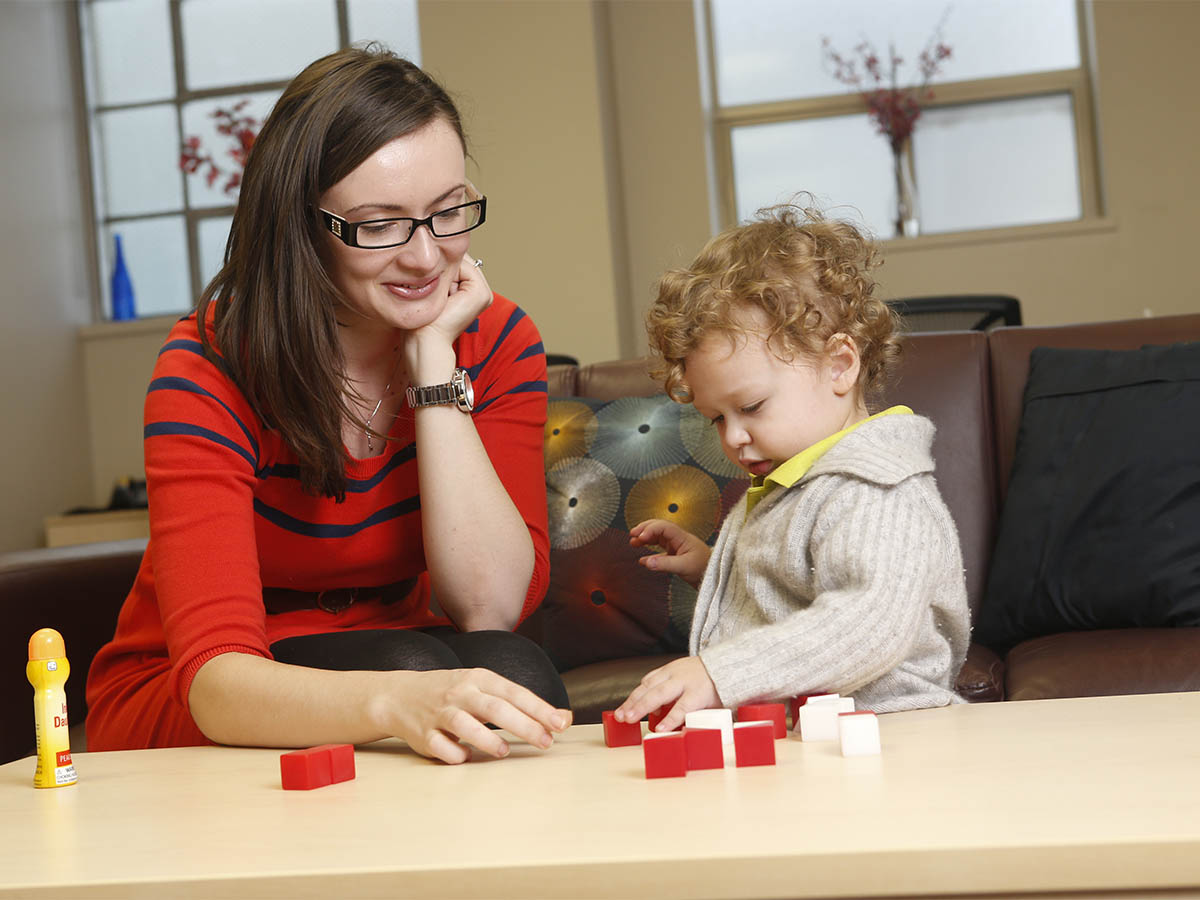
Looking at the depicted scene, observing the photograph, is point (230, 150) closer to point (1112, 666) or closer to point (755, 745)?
point (1112, 666)

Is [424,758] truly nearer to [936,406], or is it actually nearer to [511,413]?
[511,413]

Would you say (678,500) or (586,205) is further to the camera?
(586,205)

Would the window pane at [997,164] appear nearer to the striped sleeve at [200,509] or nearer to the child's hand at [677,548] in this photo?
the child's hand at [677,548]

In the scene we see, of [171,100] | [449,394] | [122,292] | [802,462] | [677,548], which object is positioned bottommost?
[677,548]

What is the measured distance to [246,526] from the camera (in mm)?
1265

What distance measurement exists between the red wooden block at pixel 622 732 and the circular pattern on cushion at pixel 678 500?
1023 mm

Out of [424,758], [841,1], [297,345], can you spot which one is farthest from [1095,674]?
[841,1]

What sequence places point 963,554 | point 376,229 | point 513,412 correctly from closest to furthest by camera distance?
point 376,229
point 513,412
point 963,554

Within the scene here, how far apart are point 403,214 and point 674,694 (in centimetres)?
65

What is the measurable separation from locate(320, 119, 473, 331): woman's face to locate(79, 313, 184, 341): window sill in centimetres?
383

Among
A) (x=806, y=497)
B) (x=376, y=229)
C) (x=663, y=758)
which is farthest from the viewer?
(x=376, y=229)

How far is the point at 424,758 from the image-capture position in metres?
1.02

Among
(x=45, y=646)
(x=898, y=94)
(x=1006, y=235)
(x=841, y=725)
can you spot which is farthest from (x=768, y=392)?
(x=898, y=94)

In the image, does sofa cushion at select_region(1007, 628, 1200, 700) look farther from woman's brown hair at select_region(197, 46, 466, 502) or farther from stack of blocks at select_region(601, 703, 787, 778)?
woman's brown hair at select_region(197, 46, 466, 502)
